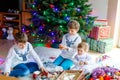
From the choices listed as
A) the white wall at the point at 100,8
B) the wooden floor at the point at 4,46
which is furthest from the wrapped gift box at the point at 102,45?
the wooden floor at the point at 4,46

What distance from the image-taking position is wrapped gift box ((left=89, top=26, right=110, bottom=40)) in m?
3.39

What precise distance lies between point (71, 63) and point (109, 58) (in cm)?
67

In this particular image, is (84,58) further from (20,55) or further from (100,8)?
(100,8)

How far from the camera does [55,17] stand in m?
2.99

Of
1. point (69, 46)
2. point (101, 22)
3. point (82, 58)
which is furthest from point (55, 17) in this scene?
point (101, 22)

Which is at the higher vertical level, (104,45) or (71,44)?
(71,44)

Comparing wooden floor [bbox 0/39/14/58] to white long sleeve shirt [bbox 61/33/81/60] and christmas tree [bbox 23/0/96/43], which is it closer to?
christmas tree [bbox 23/0/96/43]

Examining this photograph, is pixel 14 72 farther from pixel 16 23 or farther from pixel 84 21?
pixel 16 23

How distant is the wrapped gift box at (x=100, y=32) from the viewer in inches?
133

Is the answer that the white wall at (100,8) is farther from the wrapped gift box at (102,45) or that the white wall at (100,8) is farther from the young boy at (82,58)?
the young boy at (82,58)

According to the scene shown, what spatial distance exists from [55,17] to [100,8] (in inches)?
38.6

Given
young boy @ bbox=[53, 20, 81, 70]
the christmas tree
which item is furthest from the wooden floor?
young boy @ bbox=[53, 20, 81, 70]

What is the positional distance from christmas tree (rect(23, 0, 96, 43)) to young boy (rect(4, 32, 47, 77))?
592mm

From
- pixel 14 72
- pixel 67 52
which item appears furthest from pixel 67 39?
pixel 14 72
